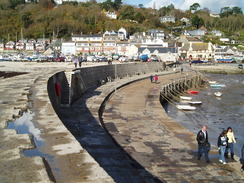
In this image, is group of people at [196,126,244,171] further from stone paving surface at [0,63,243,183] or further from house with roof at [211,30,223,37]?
house with roof at [211,30,223,37]

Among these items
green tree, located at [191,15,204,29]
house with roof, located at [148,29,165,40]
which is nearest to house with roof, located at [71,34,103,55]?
house with roof, located at [148,29,165,40]

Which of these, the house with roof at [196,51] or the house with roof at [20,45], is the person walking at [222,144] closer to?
the house with roof at [196,51]

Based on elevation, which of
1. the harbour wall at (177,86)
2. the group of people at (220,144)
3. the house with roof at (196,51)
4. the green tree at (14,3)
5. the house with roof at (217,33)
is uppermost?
the green tree at (14,3)

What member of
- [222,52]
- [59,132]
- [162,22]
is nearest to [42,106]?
[59,132]

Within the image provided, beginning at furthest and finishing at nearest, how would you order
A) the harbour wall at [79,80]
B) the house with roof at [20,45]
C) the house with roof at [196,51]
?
1. the house with roof at [20,45]
2. the house with roof at [196,51]
3. the harbour wall at [79,80]

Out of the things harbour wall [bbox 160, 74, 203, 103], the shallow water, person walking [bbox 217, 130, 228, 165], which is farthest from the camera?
harbour wall [bbox 160, 74, 203, 103]

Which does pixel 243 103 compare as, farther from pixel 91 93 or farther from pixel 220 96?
pixel 91 93

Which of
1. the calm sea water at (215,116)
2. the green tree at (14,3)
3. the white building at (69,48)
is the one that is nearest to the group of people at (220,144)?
the calm sea water at (215,116)

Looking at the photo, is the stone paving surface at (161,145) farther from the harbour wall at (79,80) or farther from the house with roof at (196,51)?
the house with roof at (196,51)

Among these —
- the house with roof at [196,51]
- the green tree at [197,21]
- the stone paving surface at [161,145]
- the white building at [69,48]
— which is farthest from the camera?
the green tree at [197,21]

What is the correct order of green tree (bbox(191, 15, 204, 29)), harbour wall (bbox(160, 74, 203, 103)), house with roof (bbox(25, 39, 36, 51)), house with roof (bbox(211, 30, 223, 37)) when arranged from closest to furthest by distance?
harbour wall (bbox(160, 74, 203, 103))
house with roof (bbox(25, 39, 36, 51))
house with roof (bbox(211, 30, 223, 37))
green tree (bbox(191, 15, 204, 29))

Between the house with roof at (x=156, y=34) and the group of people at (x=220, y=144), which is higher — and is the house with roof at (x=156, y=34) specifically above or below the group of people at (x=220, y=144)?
above

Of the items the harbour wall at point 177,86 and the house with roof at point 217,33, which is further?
the house with roof at point 217,33

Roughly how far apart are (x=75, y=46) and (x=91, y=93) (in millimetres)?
77289
